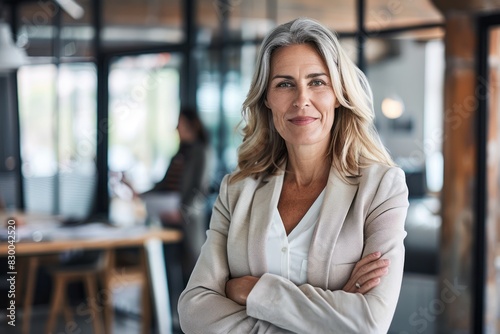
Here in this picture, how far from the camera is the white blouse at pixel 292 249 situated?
1908 millimetres

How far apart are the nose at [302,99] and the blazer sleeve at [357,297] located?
0.85 ft

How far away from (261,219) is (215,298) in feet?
0.75

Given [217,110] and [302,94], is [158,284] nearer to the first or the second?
[217,110]

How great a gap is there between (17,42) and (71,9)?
97 cm

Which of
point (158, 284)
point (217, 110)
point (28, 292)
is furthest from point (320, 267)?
point (28, 292)

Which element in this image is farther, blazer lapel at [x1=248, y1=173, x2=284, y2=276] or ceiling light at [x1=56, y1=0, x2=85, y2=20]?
ceiling light at [x1=56, y1=0, x2=85, y2=20]

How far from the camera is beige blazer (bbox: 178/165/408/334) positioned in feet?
5.98

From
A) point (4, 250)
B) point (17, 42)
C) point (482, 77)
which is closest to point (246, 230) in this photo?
point (4, 250)

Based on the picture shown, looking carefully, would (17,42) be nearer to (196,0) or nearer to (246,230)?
(196,0)

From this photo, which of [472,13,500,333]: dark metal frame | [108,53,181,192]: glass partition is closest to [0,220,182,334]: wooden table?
[108,53,181,192]: glass partition

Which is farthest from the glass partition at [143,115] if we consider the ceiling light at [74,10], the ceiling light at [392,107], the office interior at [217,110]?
the ceiling light at [392,107]

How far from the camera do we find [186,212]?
614cm

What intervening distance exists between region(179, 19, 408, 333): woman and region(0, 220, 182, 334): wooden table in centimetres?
296

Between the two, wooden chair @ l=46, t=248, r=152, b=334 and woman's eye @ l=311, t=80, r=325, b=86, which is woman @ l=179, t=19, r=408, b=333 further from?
wooden chair @ l=46, t=248, r=152, b=334
